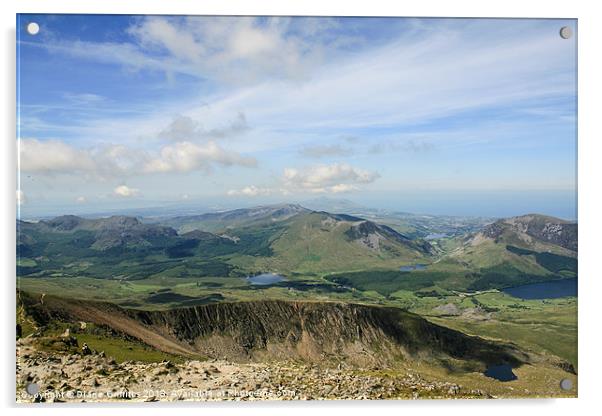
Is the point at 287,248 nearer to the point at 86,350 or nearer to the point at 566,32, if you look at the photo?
the point at 86,350

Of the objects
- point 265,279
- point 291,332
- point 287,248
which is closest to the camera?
point 291,332

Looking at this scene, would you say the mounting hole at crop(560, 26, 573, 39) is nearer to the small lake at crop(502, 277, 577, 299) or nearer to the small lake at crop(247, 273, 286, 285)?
the small lake at crop(502, 277, 577, 299)

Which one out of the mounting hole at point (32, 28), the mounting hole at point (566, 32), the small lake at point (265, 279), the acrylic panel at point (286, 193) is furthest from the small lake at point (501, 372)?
the mounting hole at point (32, 28)

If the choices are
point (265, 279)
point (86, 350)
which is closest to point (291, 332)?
point (265, 279)

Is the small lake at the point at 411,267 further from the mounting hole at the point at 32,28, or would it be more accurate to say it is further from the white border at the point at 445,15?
the mounting hole at the point at 32,28
